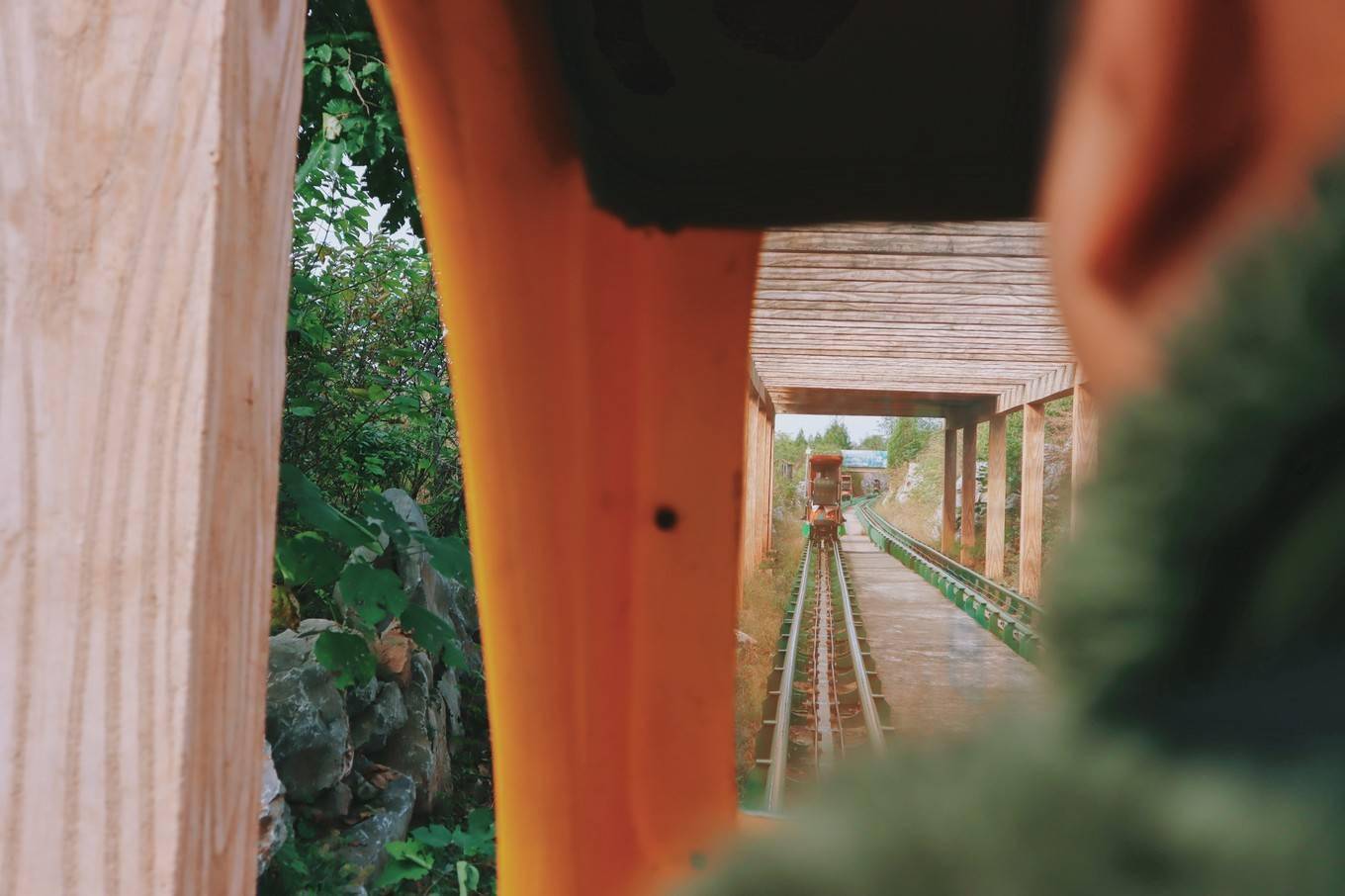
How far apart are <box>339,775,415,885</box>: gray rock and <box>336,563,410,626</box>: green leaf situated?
203cm

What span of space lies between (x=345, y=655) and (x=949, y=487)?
14.5 meters

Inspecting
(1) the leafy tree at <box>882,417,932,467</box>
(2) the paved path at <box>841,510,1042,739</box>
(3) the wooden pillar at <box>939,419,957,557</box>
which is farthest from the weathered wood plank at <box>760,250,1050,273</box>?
(1) the leafy tree at <box>882,417,932,467</box>

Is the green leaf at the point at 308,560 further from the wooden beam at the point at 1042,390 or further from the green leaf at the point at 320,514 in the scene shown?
the wooden beam at the point at 1042,390

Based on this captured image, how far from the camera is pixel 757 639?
7.56 meters

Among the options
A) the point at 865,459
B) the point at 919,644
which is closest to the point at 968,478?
the point at 919,644

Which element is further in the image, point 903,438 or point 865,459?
point 865,459

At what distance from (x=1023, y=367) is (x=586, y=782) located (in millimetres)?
6040

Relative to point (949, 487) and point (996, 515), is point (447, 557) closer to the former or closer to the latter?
point (996, 515)

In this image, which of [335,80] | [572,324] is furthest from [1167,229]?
[335,80]

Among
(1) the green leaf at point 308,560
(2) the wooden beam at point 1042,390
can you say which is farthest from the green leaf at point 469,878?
(2) the wooden beam at point 1042,390

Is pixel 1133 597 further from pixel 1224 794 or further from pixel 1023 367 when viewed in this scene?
pixel 1023 367

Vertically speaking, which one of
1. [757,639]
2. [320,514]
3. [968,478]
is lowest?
[757,639]

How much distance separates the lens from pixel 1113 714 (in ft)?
0.47

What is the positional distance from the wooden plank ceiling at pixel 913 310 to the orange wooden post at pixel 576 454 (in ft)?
0.88
